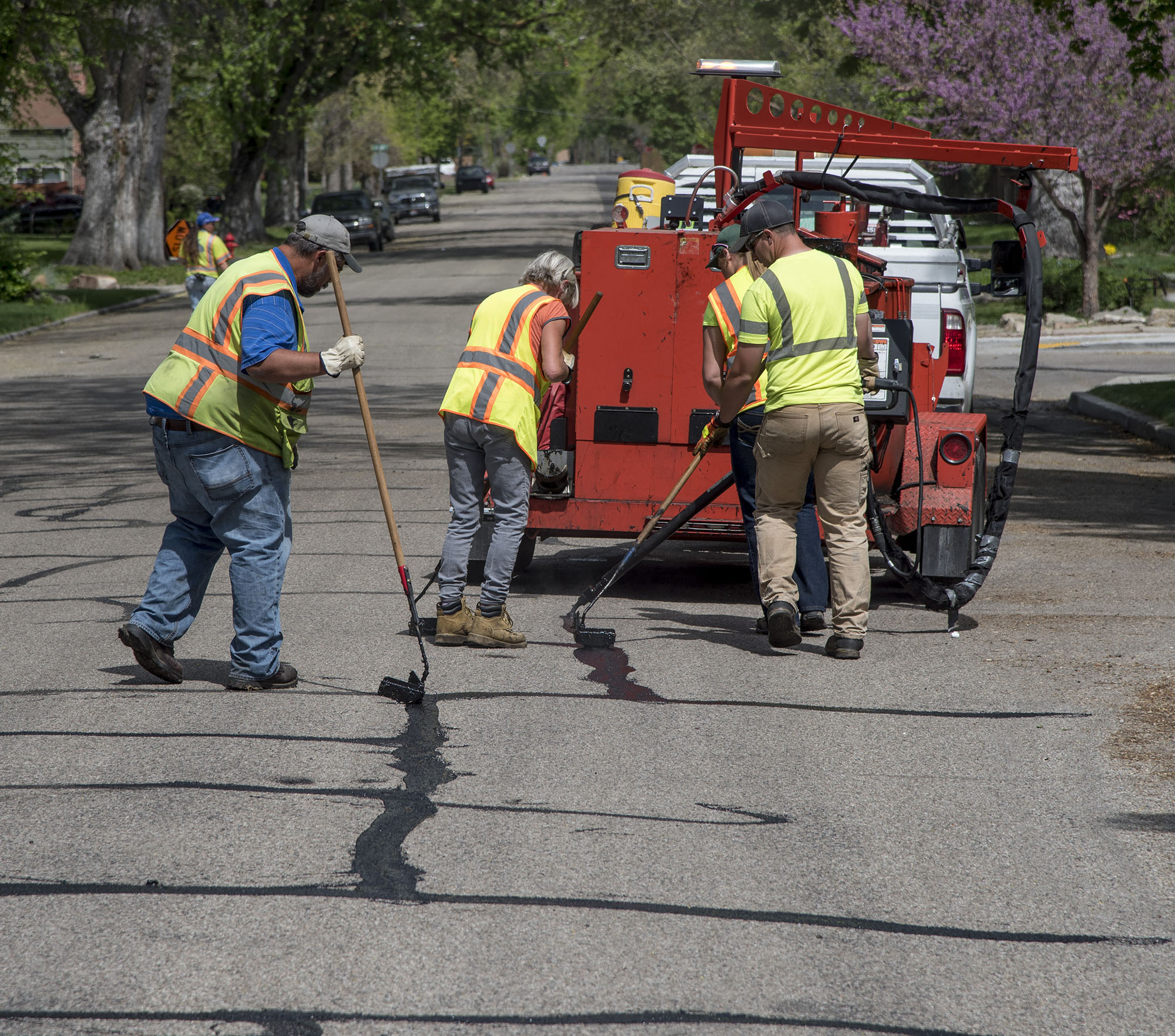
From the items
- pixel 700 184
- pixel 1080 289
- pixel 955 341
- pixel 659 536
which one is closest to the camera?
pixel 659 536

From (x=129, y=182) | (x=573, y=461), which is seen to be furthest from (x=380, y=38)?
(x=573, y=461)

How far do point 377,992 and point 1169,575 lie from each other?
20.6ft

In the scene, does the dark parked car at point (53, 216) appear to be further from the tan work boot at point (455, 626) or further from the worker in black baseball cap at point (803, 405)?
the worker in black baseball cap at point (803, 405)

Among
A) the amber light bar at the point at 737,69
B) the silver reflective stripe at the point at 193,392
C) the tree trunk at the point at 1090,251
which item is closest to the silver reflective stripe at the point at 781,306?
the silver reflective stripe at the point at 193,392

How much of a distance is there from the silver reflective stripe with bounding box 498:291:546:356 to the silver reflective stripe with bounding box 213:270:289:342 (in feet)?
4.12

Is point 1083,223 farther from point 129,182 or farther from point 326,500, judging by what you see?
point 129,182

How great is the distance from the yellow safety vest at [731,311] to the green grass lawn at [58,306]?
63.7 feet

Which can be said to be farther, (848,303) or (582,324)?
(582,324)

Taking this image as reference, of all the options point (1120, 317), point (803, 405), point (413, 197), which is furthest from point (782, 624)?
point (413, 197)

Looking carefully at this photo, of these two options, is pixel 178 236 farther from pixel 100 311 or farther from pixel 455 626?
pixel 455 626

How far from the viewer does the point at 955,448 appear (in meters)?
7.89

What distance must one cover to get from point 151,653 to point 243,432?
924 millimetres

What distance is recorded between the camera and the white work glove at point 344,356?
5753 mm

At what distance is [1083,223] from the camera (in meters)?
24.5
